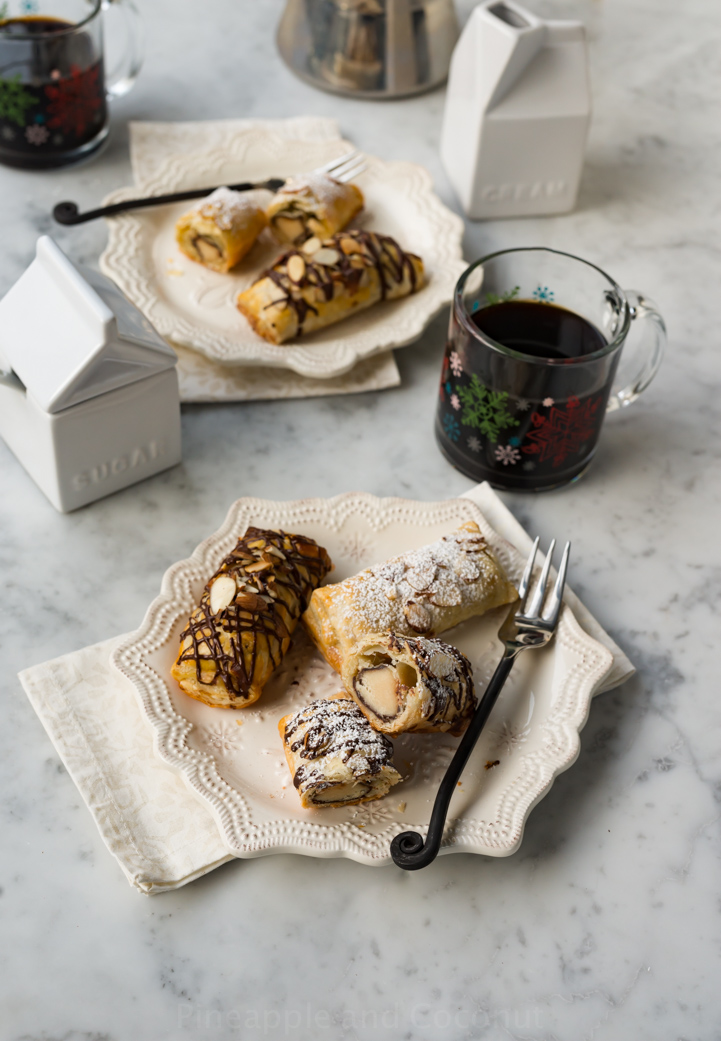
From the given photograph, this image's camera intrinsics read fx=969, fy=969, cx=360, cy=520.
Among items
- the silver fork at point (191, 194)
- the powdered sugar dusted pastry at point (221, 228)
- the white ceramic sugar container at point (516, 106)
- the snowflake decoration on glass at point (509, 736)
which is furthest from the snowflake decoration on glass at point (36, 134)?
the snowflake decoration on glass at point (509, 736)

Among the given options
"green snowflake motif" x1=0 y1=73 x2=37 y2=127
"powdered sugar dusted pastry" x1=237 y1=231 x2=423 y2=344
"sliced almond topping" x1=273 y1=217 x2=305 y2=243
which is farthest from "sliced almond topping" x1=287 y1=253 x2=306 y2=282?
"green snowflake motif" x1=0 y1=73 x2=37 y2=127

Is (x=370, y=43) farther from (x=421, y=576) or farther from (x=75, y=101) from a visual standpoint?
(x=421, y=576)

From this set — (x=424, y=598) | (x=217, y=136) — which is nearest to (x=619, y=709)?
(x=424, y=598)

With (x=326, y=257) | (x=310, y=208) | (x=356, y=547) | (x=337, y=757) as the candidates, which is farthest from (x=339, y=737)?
(x=310, y=208)

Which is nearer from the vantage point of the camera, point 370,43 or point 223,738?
point 223,738

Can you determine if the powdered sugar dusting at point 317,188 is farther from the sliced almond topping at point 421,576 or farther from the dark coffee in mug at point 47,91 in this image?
the sliced almond topping at point 421,576

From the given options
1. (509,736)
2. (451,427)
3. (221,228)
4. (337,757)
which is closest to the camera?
(337,757)

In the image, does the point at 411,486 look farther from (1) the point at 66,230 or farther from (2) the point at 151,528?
(1) the point at 66,230
